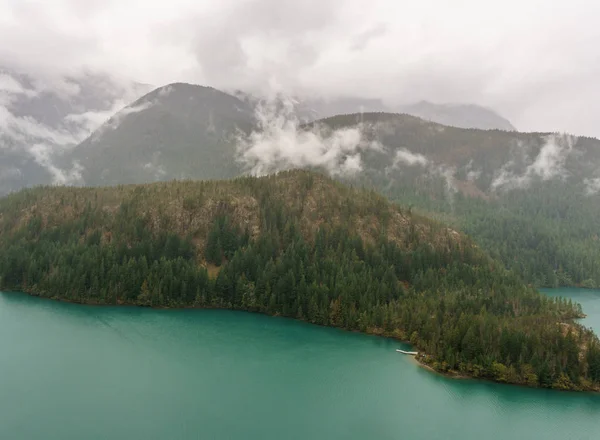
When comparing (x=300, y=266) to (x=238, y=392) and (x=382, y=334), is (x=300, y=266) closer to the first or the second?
(x=382, y=334)

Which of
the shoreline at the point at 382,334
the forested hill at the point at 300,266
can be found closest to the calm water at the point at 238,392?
the shoreline at the point at 382,334

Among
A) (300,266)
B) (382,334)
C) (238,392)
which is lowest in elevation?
(238,392)

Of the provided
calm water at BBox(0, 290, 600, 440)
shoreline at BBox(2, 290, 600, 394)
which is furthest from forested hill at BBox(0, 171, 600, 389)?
calm water at BBox(0, 290, 600, 440)

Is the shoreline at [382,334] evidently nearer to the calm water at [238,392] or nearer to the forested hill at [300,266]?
the forested hill at [300,266]

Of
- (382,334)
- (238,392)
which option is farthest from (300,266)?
(238,392)

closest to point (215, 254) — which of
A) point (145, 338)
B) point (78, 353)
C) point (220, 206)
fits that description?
point (220, 206)

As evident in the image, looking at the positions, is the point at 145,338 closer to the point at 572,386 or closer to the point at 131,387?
the point at 131,387

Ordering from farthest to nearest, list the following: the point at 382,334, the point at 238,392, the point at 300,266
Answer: the point at 300,266 < the point at 382,334 < the point at 238,392
